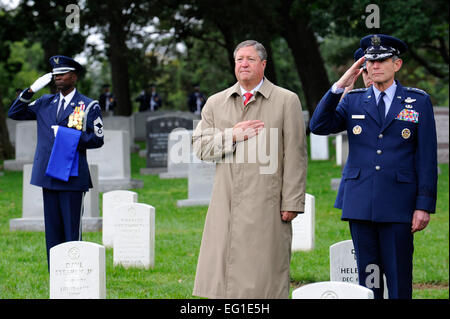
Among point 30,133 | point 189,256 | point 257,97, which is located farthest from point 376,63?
point 30,133

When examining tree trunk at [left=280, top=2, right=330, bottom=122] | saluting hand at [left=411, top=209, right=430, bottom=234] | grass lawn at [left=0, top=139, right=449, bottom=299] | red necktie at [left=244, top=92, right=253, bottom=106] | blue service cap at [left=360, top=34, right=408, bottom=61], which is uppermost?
tree trunk at [left=280, top=2, right=330, bottom=122]

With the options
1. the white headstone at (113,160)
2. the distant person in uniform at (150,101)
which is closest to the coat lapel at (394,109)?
the white headstone at (113,160)

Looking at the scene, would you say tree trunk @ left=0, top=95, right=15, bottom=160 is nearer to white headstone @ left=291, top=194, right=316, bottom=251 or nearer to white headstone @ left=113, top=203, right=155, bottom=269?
white headstone @ left=291, top=194, right=316, bottom=251

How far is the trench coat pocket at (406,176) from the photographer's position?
5508 mm

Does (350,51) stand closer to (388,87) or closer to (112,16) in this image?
(112,16)

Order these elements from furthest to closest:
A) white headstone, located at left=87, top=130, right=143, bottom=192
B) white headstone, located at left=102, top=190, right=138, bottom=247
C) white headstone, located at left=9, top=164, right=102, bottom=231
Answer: white headstone, located at left=87, top=130, right=143, bottom=192 < white headstone, located at left=9, top=164, right=102, bottom=231 < white headstone, located at left=102, top=190, right=138, bottom=247

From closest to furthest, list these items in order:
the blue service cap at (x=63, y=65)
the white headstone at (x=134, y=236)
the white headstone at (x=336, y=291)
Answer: the white headstone at (x=336, y=291) → the blue service cap at (x=63, y=65) → the white headstone at (x=134, y=236)

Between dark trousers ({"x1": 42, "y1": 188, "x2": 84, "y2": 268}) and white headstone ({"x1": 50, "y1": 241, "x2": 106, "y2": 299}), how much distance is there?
2.98ft

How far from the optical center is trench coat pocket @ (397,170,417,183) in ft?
18.1

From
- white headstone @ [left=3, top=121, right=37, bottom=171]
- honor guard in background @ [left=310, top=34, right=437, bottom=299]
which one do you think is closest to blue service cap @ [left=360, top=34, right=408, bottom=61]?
honor guard in background @ [left=310, top=34, right=437, bottom=299]

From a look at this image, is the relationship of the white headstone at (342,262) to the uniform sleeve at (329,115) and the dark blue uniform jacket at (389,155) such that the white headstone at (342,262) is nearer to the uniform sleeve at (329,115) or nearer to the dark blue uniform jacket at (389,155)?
the dark blue uniform jacket at (389,155)

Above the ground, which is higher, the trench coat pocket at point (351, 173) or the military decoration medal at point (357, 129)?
the military decoration medal at point (357, 129)

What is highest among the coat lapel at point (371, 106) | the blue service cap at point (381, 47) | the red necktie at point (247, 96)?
the blue service cap at point (381, 47)

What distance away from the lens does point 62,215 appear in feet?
25.3
